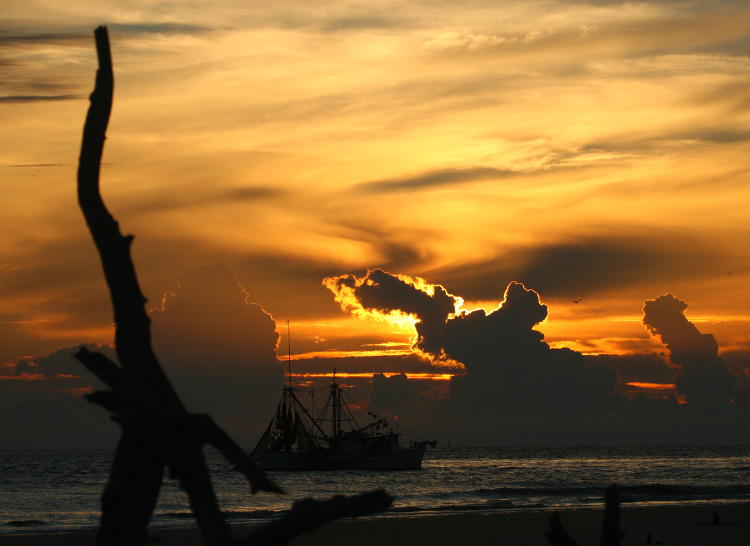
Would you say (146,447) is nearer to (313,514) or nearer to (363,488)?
(313,514)

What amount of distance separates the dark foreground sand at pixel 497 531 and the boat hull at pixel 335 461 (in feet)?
224

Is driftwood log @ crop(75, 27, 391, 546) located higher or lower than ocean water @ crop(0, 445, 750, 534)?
higher

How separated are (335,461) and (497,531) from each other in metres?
77.2

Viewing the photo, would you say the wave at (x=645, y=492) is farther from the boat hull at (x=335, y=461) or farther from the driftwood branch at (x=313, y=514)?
the driftwood branch at (x=313, y=514)

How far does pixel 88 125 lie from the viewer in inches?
374

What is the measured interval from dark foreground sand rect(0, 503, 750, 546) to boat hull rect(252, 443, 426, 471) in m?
68.4

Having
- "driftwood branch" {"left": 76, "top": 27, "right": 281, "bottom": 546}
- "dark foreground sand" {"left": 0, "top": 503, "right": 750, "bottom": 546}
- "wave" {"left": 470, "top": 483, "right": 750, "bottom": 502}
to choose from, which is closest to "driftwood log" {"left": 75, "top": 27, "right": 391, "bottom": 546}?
"driftwood branch" {"left": 76, "top": 27, "right": 281, "bottom": 546}

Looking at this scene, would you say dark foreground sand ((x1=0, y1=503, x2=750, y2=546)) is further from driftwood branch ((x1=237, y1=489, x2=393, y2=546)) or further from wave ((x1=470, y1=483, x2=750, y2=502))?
driftwood branch ((x1=237, y1=489, x2=393, y2=546))

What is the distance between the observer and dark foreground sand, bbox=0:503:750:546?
30609 mm

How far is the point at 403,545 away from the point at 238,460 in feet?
73.5

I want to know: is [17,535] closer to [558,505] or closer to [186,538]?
[186,538]

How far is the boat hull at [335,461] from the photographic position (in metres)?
110

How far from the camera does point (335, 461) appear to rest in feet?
361

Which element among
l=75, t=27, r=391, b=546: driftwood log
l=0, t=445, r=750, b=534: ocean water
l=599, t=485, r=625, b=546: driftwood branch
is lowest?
l=0, t=445, r=750, b=534: ocean water
